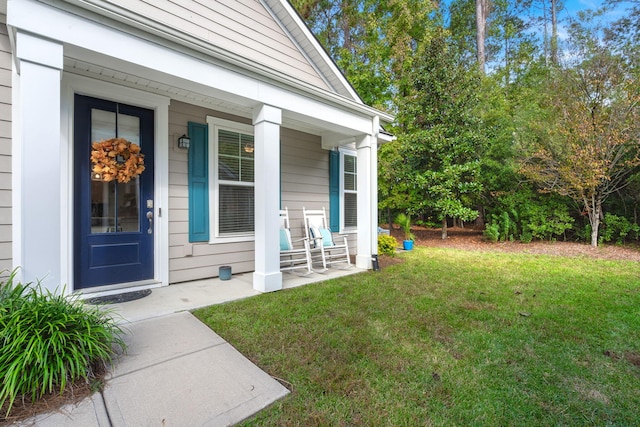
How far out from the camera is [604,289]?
3758 mm

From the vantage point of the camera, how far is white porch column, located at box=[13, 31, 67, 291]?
1979 mm

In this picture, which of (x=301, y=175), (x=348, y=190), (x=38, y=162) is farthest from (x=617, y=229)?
(x=38, y=162)

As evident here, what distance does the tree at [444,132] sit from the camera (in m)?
7.72

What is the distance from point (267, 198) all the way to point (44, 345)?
2.25 meters

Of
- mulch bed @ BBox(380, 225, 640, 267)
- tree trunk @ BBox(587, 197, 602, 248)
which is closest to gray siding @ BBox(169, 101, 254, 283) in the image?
mulch bed @ BBox(380, 225, 640, 267)

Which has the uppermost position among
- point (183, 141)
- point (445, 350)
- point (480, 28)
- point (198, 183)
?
point (480, 28)

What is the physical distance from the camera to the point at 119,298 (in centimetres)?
312

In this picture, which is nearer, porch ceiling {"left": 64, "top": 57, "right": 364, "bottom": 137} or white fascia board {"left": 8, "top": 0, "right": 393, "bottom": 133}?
white fascia board {"left": 8, "top": 0, "right": 393, "bottom": 133}

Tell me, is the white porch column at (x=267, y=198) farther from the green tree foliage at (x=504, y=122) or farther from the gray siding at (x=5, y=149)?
the green tree foliage at (x=504, y=122)

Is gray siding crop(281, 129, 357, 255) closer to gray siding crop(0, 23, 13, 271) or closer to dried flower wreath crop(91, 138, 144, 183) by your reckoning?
dried flower wreath crop(91, 138, 144, 183)

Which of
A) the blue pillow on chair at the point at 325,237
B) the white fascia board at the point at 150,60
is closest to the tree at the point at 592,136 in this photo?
the blue pillow on chair at the point at 325,237

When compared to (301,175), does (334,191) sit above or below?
below

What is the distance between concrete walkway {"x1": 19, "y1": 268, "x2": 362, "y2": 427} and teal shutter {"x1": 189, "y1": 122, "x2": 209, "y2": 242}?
1.38m

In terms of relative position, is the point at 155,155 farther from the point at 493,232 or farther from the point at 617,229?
the point at 617,229
